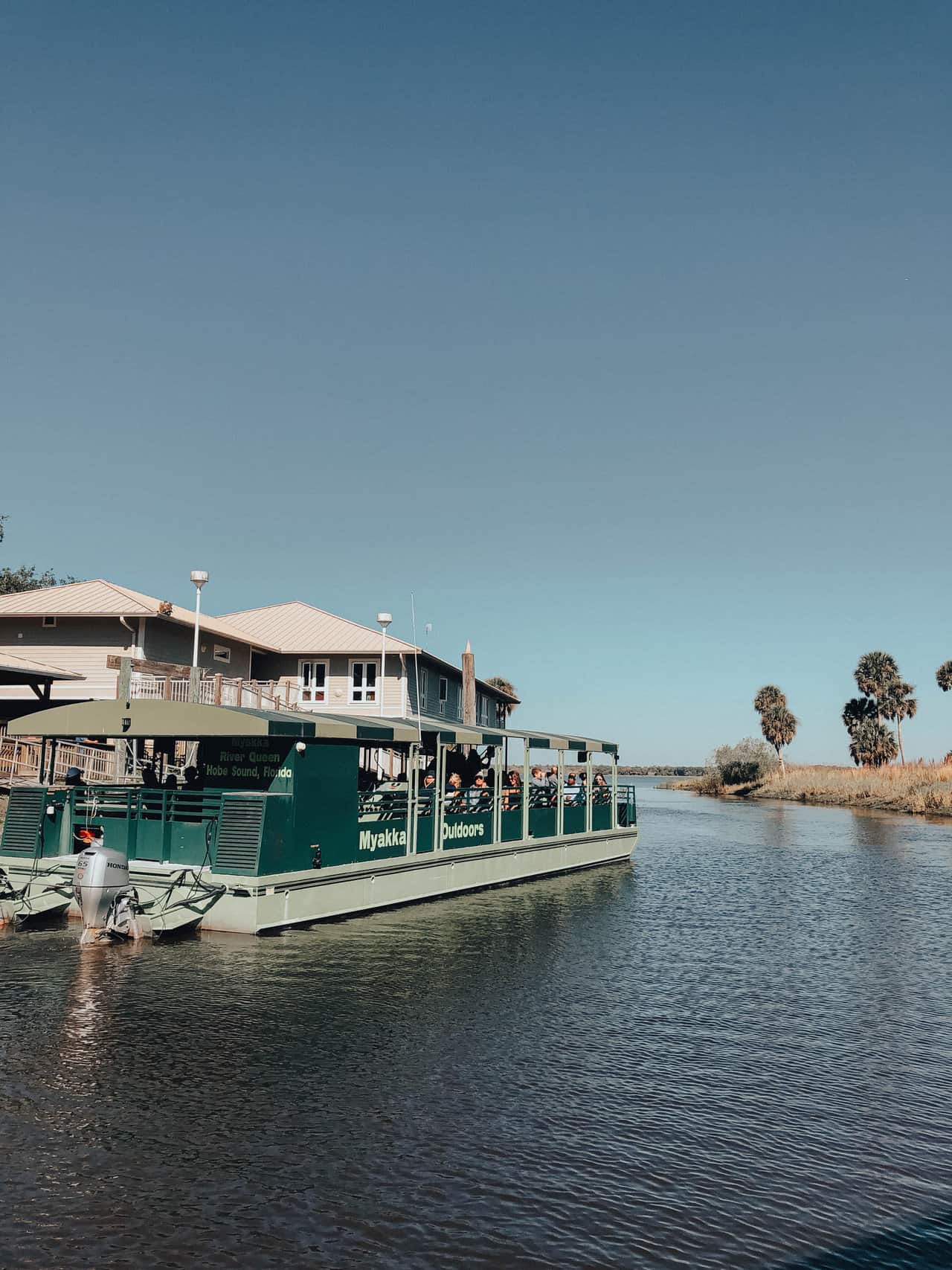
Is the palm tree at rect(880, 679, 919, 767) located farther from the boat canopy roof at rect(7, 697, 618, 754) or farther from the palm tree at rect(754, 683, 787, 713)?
the boat canopy roof at rect(7, 697, 618, 754)

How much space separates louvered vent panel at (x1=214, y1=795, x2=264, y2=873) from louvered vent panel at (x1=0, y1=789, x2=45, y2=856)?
10.9 feet

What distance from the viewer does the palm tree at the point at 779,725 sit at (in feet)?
303

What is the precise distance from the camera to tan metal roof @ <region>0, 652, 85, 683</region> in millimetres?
29125

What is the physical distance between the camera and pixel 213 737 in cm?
1638

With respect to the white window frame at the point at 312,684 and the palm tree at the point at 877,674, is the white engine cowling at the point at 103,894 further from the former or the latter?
the palm tree at the point at 877,674

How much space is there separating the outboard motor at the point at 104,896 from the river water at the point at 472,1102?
1.96 feet

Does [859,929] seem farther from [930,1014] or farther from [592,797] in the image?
[592,797]

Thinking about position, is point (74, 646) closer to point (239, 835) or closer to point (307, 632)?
point (307, 632)

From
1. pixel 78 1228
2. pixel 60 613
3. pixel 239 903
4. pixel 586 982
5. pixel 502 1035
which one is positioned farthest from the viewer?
pixel 60 613

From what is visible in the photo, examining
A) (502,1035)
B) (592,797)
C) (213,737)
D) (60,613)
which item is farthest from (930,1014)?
(60,613)

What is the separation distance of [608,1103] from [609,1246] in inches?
96.7

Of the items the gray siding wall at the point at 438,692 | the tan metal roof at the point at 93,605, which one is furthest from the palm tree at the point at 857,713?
the tan metal roof at the point at 93,605

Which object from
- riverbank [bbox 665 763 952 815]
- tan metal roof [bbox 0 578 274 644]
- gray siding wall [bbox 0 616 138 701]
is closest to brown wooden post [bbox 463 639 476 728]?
tan metal roof [bbox 0 578 274 644]

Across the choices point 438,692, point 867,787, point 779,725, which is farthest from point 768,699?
point 438,692
